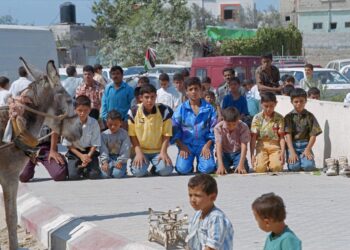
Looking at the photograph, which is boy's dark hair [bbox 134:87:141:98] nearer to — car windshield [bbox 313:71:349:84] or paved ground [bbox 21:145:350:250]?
paved ground [bbox 21:145:350:250]

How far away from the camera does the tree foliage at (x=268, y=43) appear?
4941 cm

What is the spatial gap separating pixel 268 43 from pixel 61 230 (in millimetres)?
43740

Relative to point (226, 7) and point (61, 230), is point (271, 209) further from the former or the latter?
point (226, 7)

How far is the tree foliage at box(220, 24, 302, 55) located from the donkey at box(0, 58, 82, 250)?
130 ft

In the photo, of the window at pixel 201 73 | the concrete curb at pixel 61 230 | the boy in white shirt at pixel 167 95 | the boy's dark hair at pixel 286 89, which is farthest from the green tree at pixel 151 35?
the concrete curb at pixel 61 230

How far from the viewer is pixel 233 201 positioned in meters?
11.2

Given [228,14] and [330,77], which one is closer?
[330,77]

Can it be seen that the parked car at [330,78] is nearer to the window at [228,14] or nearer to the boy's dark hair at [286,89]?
the boy's dark hair at [286,89]

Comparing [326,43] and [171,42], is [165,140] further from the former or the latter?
[326,43]

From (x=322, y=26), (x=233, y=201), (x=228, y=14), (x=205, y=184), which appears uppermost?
(x=228, y=14)

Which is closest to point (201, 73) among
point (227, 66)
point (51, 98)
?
point (227, 66)

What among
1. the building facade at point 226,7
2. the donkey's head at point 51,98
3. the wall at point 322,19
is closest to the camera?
the donkey's head at point 51,98

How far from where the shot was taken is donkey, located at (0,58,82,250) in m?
9.03

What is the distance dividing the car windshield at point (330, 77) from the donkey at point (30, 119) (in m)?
17.1
